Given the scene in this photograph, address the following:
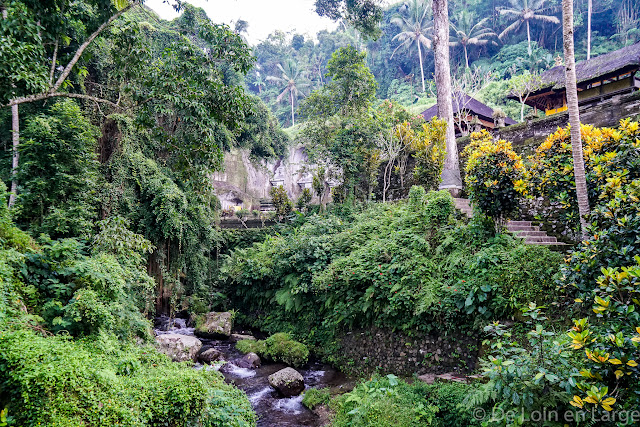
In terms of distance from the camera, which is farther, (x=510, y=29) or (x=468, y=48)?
(x=468, y=48)

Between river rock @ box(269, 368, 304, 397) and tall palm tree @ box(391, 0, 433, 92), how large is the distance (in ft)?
119

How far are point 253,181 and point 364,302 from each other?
18.0 meters

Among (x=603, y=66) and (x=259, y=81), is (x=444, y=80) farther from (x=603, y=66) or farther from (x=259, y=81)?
(x=259, y=81)

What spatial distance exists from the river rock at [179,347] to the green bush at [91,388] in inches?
158

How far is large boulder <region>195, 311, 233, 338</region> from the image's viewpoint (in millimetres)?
11055

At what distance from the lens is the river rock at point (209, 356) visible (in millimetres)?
9164

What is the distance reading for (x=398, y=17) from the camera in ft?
133

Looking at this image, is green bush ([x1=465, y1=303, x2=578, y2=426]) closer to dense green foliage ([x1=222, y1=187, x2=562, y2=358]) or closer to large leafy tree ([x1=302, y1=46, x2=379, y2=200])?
dense green foliage ([x1=222, y1=187, x2=562, y2=358])

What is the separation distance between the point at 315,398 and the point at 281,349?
8.15 ft

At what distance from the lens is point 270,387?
777 cm

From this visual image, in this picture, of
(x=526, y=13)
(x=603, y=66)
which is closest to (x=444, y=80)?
(x=603, y=66)

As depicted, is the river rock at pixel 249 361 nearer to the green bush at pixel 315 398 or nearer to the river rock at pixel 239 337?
the river rock at pixel 239 337

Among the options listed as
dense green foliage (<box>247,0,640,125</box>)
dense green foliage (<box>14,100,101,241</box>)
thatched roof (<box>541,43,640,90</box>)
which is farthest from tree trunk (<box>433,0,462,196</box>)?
dense green foliage (<box>247,0,640,125</box>)

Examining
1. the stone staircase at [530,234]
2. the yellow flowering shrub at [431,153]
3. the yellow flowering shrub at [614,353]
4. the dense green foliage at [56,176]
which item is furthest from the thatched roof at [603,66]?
the dense green foliage at [56,176]
